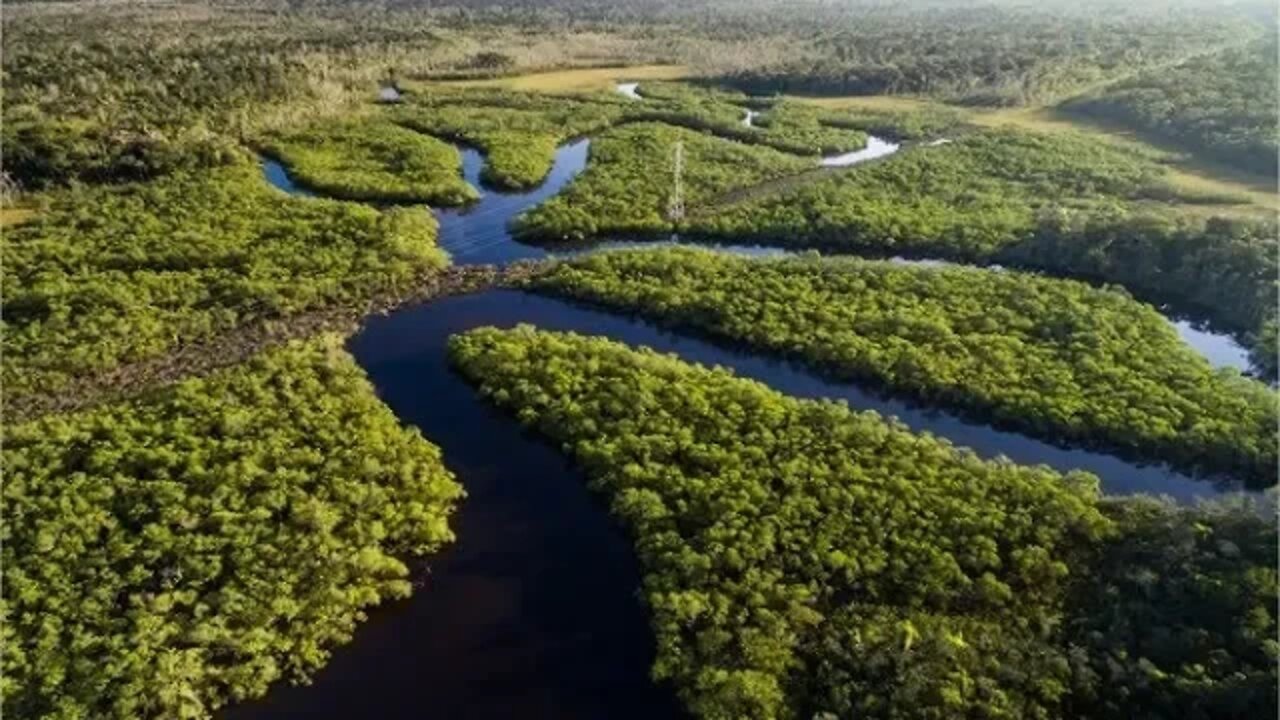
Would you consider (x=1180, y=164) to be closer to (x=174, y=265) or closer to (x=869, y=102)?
(x=869, y=102)

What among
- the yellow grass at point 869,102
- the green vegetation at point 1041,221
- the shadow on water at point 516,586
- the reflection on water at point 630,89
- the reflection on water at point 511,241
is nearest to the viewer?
the shadow on water at point 516,586

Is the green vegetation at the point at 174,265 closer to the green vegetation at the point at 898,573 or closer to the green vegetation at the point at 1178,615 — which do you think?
the green vegetation at the point at 898,573

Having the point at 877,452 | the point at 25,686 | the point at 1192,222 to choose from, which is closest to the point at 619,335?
the point at 877,452

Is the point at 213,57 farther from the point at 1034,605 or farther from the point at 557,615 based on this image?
the point at 1034,605

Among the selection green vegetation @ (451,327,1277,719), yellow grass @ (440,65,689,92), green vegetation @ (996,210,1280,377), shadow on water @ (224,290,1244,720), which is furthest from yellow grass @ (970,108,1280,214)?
yellow grass @ (440,65,689,92)

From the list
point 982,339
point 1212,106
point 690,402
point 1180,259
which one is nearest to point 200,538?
point 690,402

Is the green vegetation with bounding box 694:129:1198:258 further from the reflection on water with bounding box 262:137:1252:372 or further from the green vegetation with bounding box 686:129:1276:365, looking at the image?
the reflection on water with bounding box 262:137:1252:372

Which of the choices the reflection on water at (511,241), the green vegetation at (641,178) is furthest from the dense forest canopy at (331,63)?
the green vegetation at (641,178)
